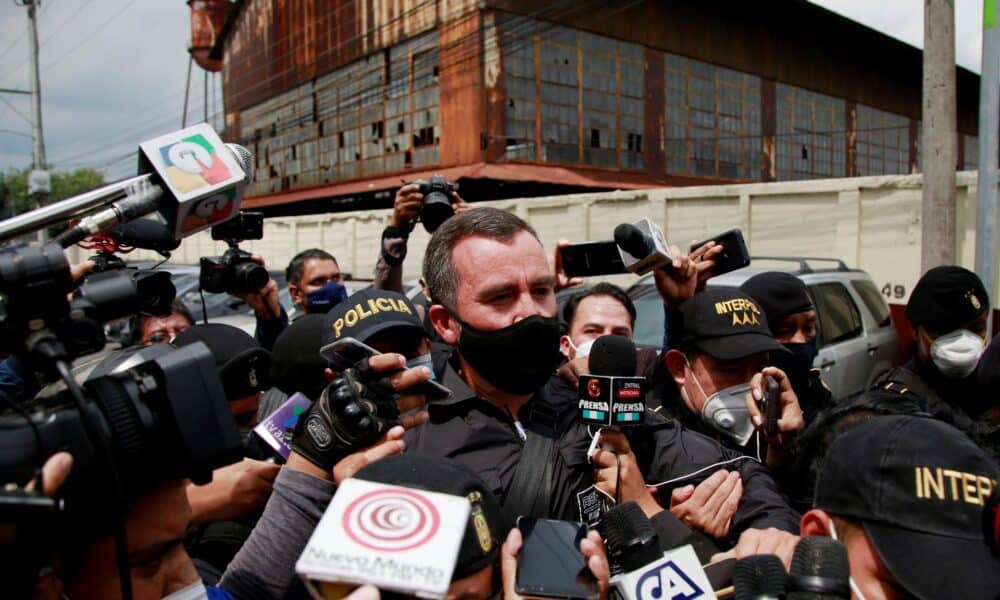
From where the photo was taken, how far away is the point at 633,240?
8.11ft

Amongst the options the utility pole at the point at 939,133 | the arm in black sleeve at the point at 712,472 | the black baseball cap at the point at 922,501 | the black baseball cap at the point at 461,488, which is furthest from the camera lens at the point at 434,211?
the utility pole at the point at 939,133

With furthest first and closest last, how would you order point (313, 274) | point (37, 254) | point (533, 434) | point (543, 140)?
point (543, 140), point (313, 274), point (533, 434), point (37, 254)

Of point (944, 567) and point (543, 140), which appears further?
point (543, 140)

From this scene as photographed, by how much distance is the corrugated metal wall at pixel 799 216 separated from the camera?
352 inches

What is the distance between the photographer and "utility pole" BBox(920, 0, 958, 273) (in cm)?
674

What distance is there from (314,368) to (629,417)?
Result: 1.21m

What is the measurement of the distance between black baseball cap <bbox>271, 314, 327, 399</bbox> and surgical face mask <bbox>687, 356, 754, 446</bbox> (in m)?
→ 1.38

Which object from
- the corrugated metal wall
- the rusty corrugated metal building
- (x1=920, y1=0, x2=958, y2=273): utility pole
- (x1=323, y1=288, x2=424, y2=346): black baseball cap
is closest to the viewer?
(x1=323, y1=288, x2=424, y2=346): black baseball cap

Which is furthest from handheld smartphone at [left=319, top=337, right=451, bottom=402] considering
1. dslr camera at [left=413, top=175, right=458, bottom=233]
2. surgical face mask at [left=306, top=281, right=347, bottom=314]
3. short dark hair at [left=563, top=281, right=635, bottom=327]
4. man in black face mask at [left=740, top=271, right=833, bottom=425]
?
surgical face mask at [left=306, top=281, right=347, bottom=314]

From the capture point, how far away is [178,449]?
3.98ft

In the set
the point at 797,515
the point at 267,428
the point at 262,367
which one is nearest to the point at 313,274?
the point at 262,367

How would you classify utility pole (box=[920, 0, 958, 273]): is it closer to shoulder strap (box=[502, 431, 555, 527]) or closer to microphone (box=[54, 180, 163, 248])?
shoulder strap (box=[502, 431, 555, 527])

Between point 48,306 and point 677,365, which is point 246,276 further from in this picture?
point 48,306

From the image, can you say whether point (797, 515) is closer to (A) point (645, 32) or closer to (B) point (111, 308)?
(B) point (111, 308)
